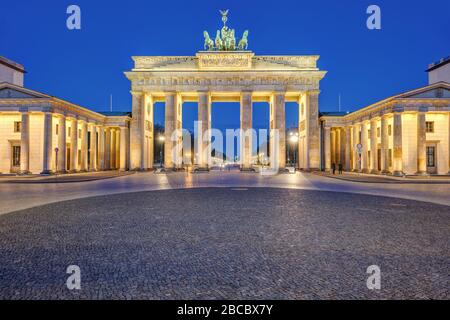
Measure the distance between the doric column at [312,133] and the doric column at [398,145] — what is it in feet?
44.6

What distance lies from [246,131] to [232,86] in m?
7.94

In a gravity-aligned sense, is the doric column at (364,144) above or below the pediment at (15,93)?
below

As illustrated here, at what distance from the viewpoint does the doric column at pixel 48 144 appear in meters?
38.1

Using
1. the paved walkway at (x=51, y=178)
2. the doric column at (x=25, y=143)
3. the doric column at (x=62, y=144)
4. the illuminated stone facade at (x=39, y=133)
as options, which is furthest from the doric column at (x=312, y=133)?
the doric column at (x=25, y=143)

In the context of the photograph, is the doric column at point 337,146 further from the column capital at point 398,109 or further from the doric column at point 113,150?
the doric column at point 113,150

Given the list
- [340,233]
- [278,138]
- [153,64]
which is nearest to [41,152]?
[153,64]

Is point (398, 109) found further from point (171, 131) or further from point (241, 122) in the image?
point (171, 131)

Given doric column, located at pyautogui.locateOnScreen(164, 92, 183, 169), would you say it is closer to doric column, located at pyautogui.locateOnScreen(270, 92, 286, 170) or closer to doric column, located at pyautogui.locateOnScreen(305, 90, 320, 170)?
doric column, located at pyautogui.locateOnScreen(270, 92, 286, 170)

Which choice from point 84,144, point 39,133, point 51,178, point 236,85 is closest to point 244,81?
point 236,85

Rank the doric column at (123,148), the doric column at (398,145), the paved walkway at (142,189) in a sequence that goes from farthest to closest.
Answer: the doric column at (123,148) → the doric column at (398,145) → the paved walkway at (142,189)
